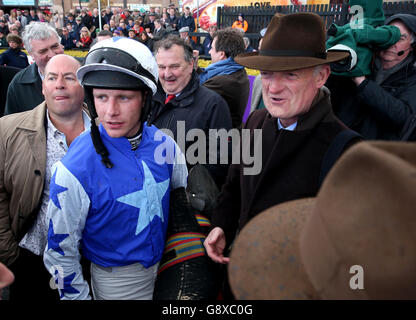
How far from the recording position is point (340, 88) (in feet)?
8.45

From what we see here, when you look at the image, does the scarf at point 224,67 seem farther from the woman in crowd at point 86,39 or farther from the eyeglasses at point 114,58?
the woman in crowd at point 86,39

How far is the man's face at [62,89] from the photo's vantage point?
2.20 metres

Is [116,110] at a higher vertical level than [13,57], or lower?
higher

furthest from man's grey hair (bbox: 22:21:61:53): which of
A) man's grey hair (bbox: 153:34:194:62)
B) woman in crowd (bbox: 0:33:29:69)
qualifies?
woman in crowd (bbox: 0:33:29:69)

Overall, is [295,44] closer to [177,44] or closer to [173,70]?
[173,70]

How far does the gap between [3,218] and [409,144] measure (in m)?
2.25

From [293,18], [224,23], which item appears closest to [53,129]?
[293,18]

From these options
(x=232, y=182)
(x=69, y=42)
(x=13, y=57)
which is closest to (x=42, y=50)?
(x=232, y=182)

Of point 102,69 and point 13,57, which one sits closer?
point 102,69

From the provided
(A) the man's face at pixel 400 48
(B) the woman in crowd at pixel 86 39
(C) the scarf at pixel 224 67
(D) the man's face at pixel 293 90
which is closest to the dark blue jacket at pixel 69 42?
(B) the woman in crowd at pixel 86 39

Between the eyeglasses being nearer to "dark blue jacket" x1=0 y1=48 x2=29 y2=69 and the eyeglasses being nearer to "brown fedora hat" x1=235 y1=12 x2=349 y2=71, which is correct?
"brown fedora hat" x1=235 y1=12 x2=349 y2=71

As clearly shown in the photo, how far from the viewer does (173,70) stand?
3047 mm

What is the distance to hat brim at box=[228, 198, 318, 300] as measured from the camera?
795mm

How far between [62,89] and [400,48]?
2564 mm
